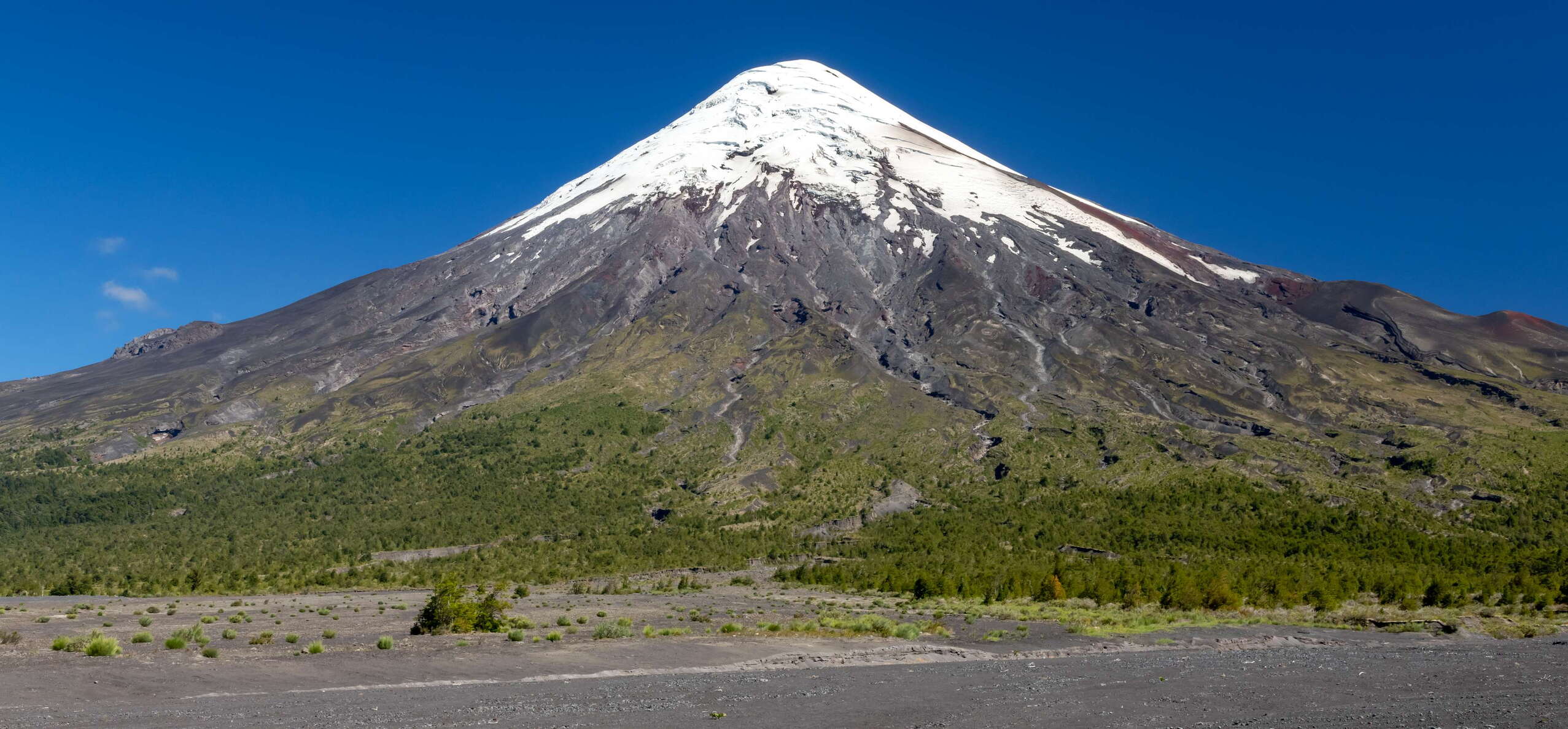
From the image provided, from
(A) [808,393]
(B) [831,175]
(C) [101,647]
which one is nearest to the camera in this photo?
(C) [101,647]

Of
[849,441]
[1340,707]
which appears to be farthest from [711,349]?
[1340,707]

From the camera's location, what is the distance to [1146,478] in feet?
270

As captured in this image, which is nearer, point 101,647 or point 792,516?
point 101,647

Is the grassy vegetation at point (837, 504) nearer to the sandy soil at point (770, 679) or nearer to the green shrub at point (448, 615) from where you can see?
the sandy soil at point (770, 679)

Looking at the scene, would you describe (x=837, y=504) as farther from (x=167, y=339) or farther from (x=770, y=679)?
(x=167, y=339)

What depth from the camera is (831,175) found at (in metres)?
168

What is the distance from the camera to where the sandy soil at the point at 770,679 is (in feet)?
58.7

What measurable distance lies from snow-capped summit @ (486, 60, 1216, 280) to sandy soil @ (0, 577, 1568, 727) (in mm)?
122513

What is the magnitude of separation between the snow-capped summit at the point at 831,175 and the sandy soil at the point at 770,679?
4823 inches

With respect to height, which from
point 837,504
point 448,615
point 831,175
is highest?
point 831,175

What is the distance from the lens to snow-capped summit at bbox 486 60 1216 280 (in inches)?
6344

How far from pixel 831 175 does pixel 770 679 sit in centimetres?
15055

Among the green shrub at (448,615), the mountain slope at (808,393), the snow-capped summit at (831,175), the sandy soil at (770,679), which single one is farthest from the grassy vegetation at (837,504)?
the snow-capped summit at (831,175)

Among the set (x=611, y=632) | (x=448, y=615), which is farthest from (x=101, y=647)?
(x=611, y=632)
